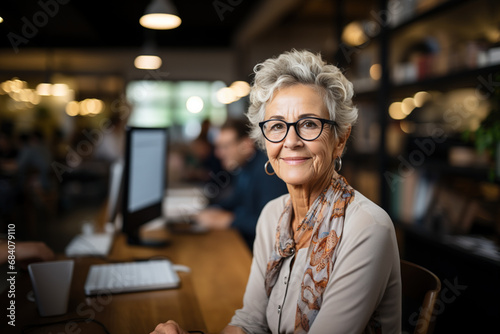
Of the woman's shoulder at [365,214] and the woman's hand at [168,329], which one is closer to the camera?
the woman's shoulder at [365,214]

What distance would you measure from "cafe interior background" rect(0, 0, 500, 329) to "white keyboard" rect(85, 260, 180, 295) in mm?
802

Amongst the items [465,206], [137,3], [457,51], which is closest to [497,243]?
[465,206]

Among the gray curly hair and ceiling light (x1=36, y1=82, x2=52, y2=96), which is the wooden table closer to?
the gray curly hair

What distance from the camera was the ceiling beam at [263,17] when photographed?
5557mm

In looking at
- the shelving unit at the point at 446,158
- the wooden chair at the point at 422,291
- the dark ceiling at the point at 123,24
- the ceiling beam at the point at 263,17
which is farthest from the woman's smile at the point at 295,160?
the dark ceiling at the point at 123,24

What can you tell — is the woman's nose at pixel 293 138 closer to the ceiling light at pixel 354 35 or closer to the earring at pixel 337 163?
the earring at pixel 337 163

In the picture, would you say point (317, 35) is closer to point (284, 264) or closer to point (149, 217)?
point (149, 217)

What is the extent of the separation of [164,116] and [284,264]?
1001 cm

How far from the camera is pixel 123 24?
9078 mm

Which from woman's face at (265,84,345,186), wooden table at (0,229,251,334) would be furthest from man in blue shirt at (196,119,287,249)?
woman's face at (265,84,345,186)

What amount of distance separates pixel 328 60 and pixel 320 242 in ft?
1.77

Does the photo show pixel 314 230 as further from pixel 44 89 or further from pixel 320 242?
pixel 44 89

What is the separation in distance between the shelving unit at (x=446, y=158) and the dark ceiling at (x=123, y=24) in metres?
4.02

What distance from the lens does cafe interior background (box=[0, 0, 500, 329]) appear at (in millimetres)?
2342
